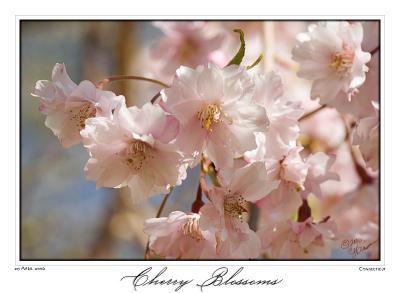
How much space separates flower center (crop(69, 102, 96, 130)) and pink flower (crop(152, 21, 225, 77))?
0.97 meters

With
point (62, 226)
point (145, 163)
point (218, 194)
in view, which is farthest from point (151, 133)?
point (62, 226)

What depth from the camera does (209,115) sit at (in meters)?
1.14

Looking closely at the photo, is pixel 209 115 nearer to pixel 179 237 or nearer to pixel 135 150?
pixel 135 150

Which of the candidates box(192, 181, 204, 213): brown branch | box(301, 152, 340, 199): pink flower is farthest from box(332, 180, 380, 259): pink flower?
box(192, 181, 204, 213): brown branch

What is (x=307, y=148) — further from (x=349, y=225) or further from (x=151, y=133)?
(x=151, y=133)

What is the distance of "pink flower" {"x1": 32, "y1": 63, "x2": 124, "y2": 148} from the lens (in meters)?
1.16

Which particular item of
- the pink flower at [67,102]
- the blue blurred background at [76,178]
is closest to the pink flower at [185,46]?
the blue blurred background at [76,178]

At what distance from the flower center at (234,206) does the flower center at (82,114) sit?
0.29 meters

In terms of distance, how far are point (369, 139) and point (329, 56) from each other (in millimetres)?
203

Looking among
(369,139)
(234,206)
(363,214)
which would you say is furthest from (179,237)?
(363,214)

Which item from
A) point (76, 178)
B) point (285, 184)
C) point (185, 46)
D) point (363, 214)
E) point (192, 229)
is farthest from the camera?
point (76, 178)

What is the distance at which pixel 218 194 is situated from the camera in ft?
3.89

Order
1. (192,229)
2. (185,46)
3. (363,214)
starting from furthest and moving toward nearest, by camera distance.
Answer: (185,46) < (363,214) < (192,229)
